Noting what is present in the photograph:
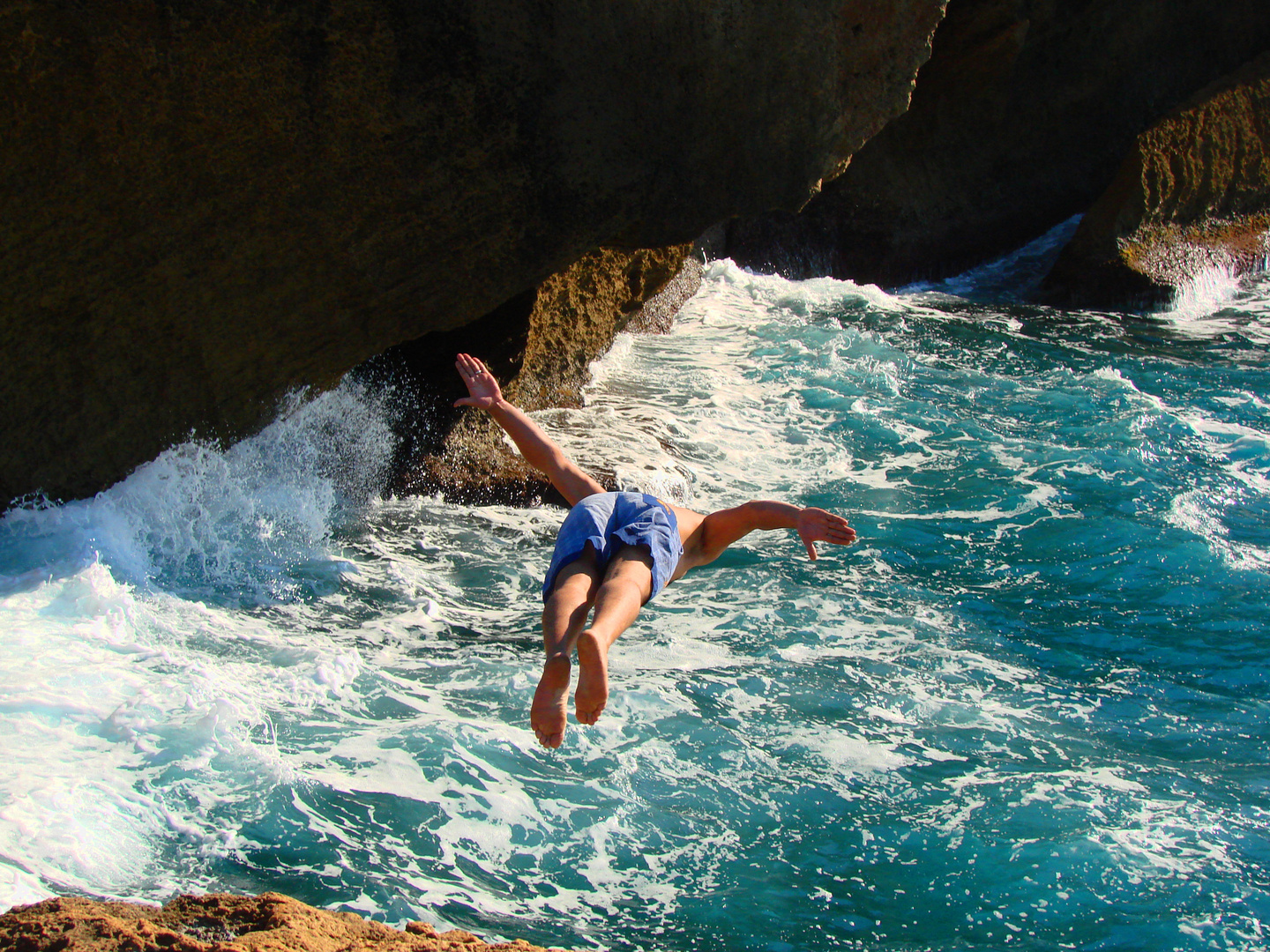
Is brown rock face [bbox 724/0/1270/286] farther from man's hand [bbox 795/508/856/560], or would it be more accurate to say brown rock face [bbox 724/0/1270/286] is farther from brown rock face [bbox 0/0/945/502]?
man's hand [bbox 795/508/856/560]

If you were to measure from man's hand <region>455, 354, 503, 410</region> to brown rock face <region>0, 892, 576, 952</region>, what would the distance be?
6.66 ft

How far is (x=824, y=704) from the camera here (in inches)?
175

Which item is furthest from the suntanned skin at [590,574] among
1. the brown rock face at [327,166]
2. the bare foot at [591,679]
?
the brown rock face at [327,166]

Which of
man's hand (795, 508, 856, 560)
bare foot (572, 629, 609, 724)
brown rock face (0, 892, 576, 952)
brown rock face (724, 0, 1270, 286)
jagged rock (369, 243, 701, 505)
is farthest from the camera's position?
brown rock face (724, 0, 1270, 286)

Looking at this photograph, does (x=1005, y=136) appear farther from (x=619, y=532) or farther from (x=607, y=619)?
(x=607, y=619)

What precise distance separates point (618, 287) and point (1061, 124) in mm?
9063

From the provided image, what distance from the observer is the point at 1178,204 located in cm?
1233

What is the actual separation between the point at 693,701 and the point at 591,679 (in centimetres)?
162

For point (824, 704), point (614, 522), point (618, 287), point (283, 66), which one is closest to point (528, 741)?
point (614, 522)

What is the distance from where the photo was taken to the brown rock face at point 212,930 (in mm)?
2254

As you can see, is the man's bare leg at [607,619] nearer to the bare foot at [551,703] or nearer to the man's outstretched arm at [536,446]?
the bare foot at [551,703]

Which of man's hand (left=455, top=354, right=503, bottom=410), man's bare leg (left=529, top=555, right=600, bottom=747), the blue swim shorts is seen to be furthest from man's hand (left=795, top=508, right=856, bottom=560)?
man's hand (left=455, top=354, right=503, bottom=410)

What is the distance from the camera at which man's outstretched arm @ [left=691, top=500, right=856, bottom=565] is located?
3572 mm

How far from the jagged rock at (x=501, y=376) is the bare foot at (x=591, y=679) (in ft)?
11.3
